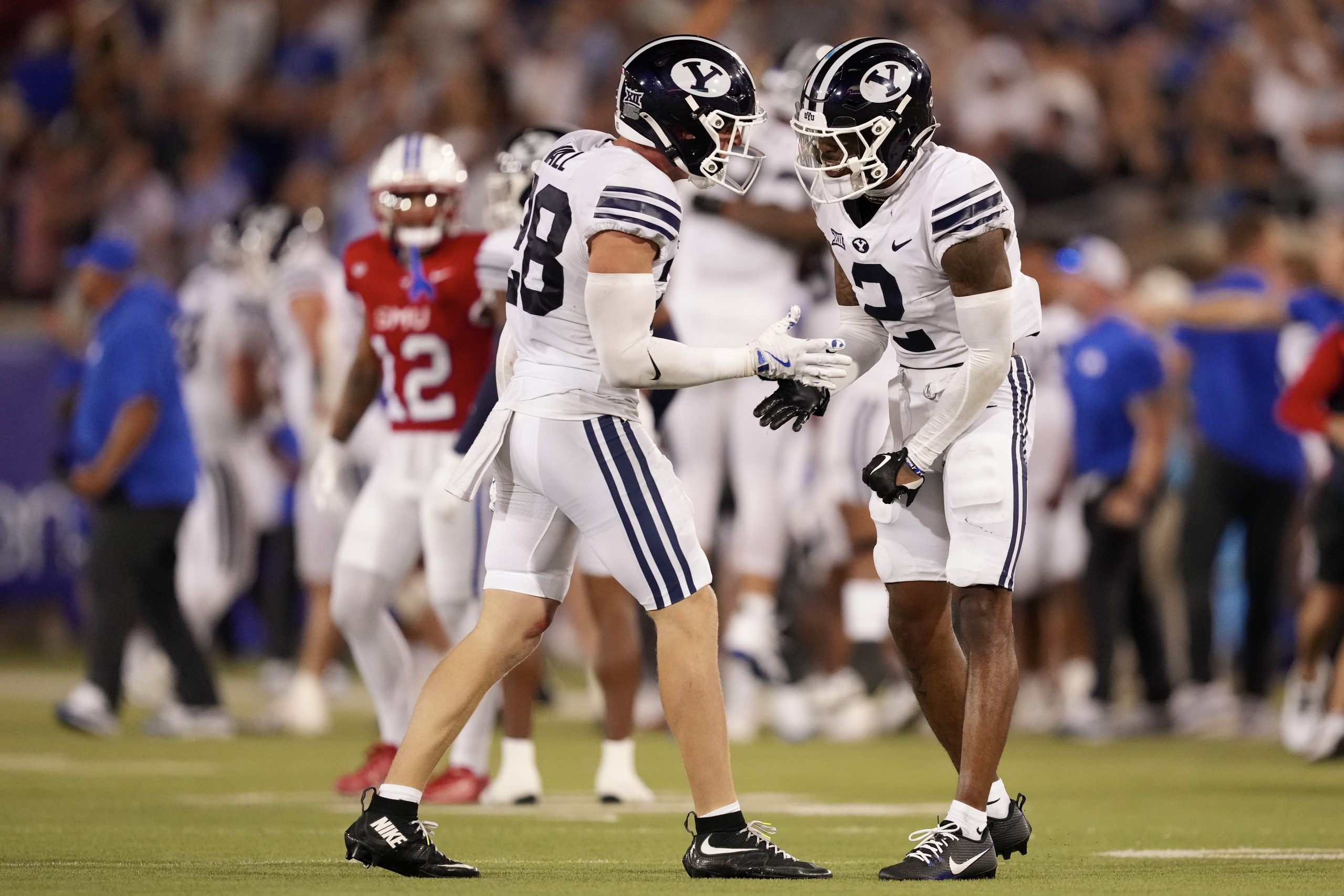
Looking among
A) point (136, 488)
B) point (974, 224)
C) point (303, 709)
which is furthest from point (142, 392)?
point (974, 224)

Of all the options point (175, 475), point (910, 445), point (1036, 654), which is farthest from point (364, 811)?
point (1036, 654)

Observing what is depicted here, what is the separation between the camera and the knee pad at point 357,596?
725 cm

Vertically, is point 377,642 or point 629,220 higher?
point 629,220

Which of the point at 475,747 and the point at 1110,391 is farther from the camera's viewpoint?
the point at 1110,391

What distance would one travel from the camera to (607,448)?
533 cm

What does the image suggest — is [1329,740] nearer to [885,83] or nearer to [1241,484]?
[1241,484]

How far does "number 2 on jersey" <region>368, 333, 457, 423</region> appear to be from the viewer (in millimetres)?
7391

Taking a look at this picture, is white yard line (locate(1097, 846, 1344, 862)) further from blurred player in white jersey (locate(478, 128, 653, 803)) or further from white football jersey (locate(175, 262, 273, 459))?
white football jersey (locate(175, 262, 273, 459))

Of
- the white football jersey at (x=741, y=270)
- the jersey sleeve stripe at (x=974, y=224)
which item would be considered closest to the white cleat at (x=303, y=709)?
the white football jersey at (x=741, y=270)

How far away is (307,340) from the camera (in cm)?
1084

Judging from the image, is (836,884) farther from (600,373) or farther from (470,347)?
(470,347)

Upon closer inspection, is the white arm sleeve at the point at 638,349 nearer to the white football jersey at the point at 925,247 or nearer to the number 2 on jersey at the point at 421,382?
the white football jersey at the point at 925,247

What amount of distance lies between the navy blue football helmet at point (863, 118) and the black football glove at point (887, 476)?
68cm

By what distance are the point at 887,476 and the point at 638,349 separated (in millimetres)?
797
